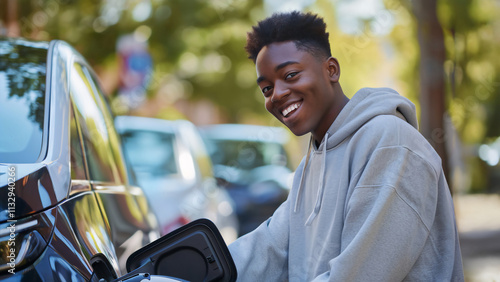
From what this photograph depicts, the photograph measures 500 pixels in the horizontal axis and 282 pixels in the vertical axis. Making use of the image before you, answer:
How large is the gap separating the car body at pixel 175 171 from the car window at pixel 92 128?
Result: 2.81m

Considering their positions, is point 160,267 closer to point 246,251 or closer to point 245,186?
point 246,251

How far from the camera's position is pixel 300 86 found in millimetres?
2650

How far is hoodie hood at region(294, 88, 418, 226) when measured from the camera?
249 cm

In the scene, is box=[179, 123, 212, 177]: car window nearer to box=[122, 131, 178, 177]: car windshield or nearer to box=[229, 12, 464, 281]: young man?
box=[122, 131, 178, 177]: car windshield

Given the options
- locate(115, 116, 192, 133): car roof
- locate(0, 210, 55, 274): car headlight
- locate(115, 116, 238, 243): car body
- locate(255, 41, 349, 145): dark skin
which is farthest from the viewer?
locate(115, 116, 192, 133): car roof

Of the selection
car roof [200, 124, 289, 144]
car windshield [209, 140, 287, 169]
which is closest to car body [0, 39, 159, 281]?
car windshield [209, 140, 287, 169]

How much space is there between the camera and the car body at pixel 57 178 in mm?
1991

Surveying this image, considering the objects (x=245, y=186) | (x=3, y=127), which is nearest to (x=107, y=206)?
(x=3, y=127)

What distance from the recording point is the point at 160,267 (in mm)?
2676

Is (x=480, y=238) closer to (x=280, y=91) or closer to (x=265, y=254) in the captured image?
(x=265, y=254)

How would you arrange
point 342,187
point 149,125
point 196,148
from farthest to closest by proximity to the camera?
point 149,125, point 196,148, point 342,187

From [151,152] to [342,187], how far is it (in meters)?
5.64

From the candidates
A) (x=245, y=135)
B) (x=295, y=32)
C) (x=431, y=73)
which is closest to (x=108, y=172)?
(x=295, y=32)

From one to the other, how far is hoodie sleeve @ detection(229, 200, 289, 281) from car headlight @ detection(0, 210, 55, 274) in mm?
997
